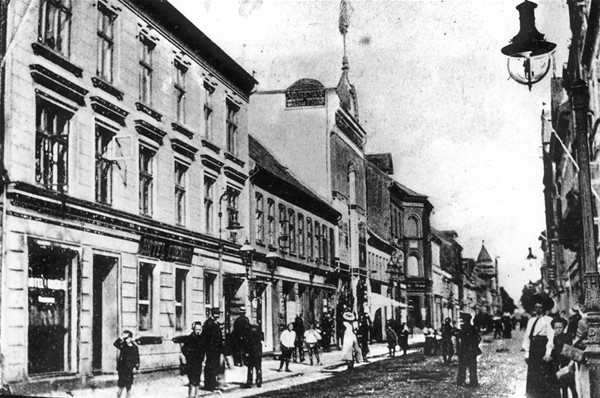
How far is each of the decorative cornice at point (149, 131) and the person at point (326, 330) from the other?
3.60 m

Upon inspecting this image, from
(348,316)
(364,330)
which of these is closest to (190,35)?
(348,316)

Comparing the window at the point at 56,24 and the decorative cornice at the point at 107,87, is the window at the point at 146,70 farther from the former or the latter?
the window at the point at 56,24

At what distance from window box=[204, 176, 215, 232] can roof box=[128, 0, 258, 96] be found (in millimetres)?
1405

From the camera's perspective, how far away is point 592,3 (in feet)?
49.6

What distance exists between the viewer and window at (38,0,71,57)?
28.0 ft

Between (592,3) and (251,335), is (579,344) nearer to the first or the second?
(251,335)

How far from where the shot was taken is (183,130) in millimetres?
10242

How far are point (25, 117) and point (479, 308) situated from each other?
6.40 m

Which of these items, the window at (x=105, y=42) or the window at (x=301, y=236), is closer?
the window at (x=105, y=42)

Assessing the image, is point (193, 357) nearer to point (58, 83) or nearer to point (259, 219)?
point (259, 219)

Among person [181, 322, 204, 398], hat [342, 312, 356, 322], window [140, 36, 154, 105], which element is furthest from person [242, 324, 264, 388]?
window [140, 36, 154, 105]

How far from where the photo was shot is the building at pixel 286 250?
11.0 metres

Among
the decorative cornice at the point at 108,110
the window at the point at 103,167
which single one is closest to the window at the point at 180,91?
the decorative cornice at the point at 108,110

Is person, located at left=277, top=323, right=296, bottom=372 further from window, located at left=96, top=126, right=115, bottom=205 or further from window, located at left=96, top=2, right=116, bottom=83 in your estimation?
window, located at left=96, top=2, right=116, bottom=83
